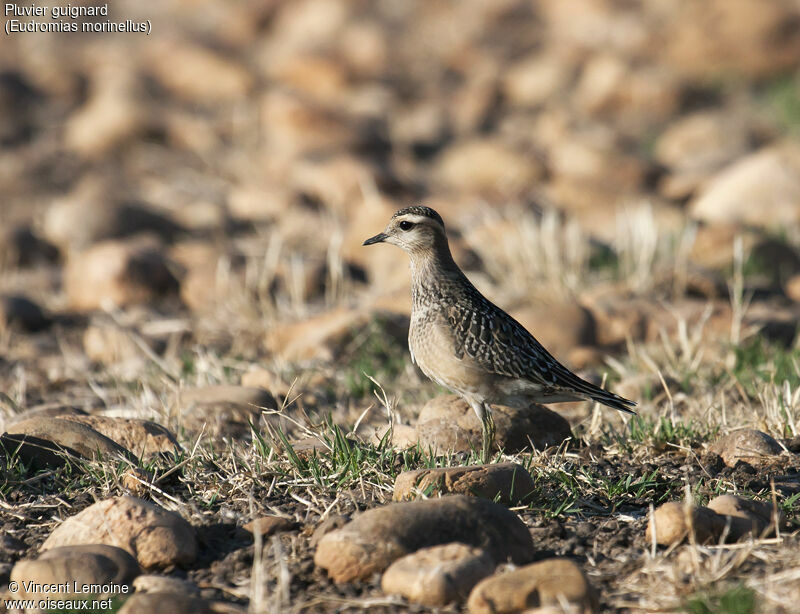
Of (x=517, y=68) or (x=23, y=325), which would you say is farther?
(x=517, y=68)

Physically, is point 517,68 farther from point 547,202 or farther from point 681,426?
point 681,426

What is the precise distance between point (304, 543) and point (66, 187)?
9645mm

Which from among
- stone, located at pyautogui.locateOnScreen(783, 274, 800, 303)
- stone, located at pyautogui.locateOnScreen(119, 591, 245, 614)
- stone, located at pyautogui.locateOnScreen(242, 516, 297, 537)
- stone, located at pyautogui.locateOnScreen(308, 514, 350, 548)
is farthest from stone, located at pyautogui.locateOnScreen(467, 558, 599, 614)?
stone, located at pyautogui.locateOnScreen(783, 274, 800, 303)

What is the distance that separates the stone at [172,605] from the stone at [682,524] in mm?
1748

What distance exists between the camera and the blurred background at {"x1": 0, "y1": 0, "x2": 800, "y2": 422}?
28.6 ft

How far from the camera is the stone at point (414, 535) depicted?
417cm

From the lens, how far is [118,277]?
969 cm

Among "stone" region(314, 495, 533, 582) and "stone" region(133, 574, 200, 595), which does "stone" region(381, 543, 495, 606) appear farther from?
"stone" region(133, 574, 200, 595)

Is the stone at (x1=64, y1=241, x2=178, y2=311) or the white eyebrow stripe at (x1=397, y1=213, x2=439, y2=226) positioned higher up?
the stone at (x1=64, y1=241, x2=178, y2=311)

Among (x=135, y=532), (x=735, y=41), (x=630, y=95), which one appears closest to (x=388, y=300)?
(x=135, y=532)

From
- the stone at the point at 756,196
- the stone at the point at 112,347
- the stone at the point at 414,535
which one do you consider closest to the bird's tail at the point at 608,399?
the stone at the point at 414,535

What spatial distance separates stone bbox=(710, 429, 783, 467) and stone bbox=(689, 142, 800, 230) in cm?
562

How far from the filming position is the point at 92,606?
3.99m

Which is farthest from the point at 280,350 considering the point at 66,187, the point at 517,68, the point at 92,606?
the point at 517,68
